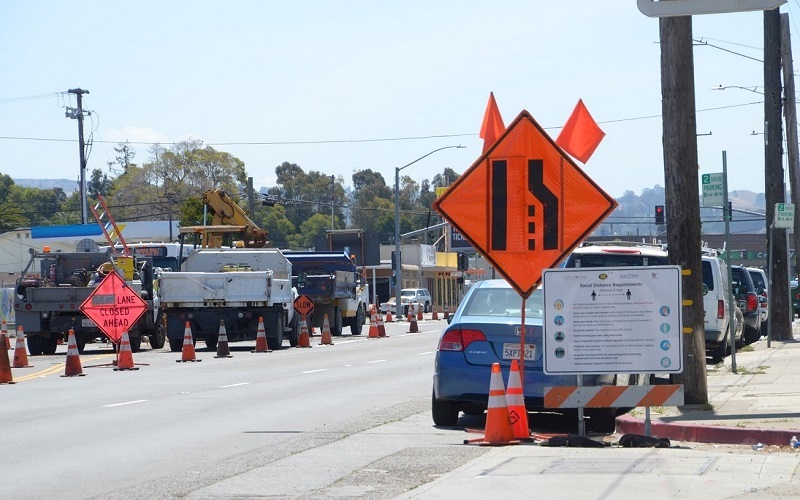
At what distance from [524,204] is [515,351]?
151 centimetres

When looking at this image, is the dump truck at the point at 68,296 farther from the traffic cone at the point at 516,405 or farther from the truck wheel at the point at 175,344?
the traffic cone at the point at 516,405

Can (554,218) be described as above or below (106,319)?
above

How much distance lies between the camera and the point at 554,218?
11555 millimetres

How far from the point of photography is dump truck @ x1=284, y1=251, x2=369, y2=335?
114 ft

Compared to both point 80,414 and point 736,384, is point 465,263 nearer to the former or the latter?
point 736,384

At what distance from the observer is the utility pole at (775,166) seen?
27781 millimetres

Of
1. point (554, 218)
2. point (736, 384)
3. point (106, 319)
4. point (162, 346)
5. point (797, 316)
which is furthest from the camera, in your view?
point (797, 316)

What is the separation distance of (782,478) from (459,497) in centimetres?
232

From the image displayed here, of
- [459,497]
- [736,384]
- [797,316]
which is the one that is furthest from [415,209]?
[459,497]

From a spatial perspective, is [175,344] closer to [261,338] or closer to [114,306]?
[261,338]

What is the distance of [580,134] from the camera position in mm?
11805

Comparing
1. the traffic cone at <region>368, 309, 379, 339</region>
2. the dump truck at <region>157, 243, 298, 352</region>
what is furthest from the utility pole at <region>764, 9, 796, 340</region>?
the traffic cone at <region>368, 309, 379, 339</region>

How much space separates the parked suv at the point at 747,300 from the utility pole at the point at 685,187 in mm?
15085

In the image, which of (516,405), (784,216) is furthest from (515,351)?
(784,216)
